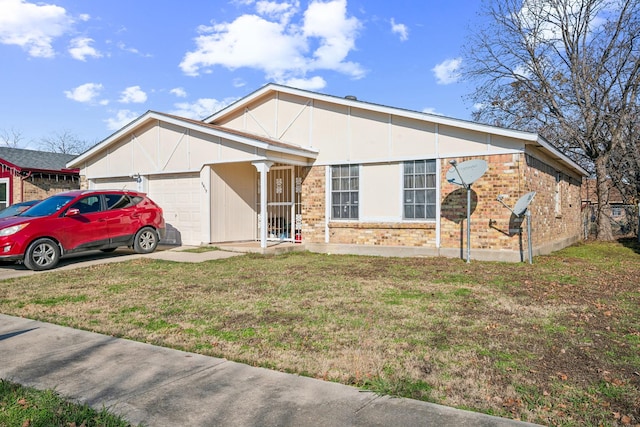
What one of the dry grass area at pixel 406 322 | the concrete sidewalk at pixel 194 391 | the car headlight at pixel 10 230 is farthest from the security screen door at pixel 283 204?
the concrete sidewalk at pixel 194 391

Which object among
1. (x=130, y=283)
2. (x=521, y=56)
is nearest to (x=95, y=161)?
(x=130, y=283)

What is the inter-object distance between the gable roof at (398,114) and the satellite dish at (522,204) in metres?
1.31

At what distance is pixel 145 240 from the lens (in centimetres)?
1236

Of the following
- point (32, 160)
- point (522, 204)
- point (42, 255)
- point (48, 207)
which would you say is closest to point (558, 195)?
point (522, 204)

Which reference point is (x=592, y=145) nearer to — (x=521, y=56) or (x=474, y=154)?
(x=521, y=56)

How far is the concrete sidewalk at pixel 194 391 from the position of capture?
122 inches

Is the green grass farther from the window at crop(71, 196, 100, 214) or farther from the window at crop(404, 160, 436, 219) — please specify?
the window at crop(404, 160, 436, 219)

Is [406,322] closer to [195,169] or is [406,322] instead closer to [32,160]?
[195,169]

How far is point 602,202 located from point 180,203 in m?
19.0

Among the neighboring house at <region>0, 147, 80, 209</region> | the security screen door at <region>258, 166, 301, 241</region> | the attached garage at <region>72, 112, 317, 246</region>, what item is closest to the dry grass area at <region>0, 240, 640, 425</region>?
the attached garage at <region>72, 112, 317, 246</region>

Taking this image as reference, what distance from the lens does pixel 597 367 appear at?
419cm

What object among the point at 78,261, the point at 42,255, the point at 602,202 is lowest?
the point at 78,261

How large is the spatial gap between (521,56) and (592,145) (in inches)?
212

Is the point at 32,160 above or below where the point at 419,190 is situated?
above
